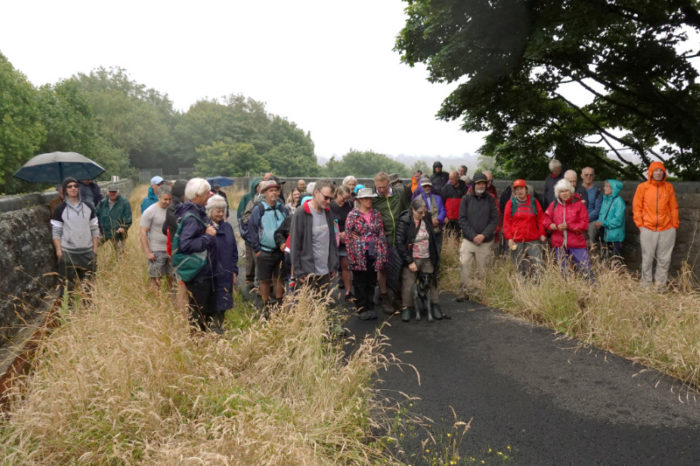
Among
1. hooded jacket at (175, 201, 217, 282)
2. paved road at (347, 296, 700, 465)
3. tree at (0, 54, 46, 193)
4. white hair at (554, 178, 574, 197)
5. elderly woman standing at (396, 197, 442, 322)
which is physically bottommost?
paved road at (347, 296, 700, 465)

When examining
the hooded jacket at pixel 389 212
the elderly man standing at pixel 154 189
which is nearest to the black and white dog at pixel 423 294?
the hooded jacket at pixel 389 212

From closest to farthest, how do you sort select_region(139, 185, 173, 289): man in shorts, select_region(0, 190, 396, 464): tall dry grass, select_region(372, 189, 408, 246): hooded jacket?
1. select_region(0, 190, 396, 464): tall dry grass
2. select_region(139, 185, 173, 289): man in shorts
3. select_region(372, 189, 408, 246): hooded jacket

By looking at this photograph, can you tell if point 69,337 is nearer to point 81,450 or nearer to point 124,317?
point 124,317

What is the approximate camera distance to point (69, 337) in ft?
12.6

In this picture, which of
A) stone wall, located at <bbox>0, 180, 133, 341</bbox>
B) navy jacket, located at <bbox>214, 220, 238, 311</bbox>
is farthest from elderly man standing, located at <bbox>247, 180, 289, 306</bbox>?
stone wall, located at <bbox>0, 180, 133, 341</bbox>

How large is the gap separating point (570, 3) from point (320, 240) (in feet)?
22.9

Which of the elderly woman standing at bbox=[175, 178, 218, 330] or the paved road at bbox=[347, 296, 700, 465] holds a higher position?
the elderly woman standing at bbox=[175, 178, 218, 330]

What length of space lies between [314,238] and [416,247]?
5.26 feet

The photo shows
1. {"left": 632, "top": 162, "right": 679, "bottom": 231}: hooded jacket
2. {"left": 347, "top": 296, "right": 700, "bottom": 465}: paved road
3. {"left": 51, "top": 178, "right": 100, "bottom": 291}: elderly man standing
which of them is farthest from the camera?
{"left": 632, "top": 162, "right": 679, "bottom": 231}: hooded jacket

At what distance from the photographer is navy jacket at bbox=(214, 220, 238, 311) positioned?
4695 mm

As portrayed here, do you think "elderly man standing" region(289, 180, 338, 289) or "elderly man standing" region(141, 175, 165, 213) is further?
"elderly man standing" region(141, 175, 165, 213)

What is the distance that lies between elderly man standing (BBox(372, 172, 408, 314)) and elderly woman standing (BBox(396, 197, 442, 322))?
197 millimetres

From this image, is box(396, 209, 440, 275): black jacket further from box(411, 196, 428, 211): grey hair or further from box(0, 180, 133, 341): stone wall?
box(0, 180, 133, 341): stone wall

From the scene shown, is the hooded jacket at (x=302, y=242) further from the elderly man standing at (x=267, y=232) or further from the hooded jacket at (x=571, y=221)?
the hooded jacket at (x=571, y=221)
